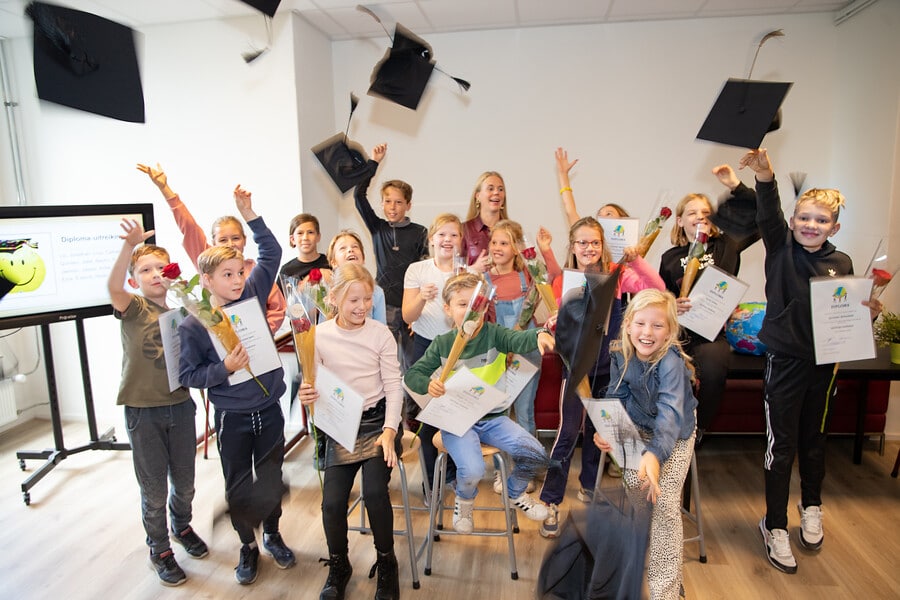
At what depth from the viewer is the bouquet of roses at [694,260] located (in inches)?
106

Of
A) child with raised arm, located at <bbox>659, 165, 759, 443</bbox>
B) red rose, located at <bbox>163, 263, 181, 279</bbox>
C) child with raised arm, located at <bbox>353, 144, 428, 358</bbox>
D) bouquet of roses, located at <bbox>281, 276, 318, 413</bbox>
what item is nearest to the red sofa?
child with raised arm, located at <bbox>659, 165, 759, 443</bbox>

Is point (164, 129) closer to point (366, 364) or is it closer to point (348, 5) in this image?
point (348, 5)

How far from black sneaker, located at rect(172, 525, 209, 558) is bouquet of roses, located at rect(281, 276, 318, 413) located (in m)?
1.07

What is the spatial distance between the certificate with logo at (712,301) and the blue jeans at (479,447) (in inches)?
38.6

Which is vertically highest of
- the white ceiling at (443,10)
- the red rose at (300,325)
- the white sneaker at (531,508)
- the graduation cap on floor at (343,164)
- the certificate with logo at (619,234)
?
the white ceiling at (443,10)

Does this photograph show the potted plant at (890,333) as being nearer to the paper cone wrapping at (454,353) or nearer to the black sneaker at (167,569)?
the paper cone wrapping at (454,353)

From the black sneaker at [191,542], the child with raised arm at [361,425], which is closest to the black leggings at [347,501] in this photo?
the child with raised arm at [361,425]

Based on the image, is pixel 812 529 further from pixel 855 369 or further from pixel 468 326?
pixel 468 326

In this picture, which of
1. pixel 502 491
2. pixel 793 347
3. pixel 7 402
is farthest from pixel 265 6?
pixel 7 402

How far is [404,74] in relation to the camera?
3.38 m

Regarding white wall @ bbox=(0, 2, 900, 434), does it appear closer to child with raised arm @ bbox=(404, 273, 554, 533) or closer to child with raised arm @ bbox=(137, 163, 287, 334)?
child with raised arm @ bbox=(137, 163, 287, 334)

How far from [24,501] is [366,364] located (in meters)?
2.26

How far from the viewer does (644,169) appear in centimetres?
414

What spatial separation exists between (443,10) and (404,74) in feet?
2.35
